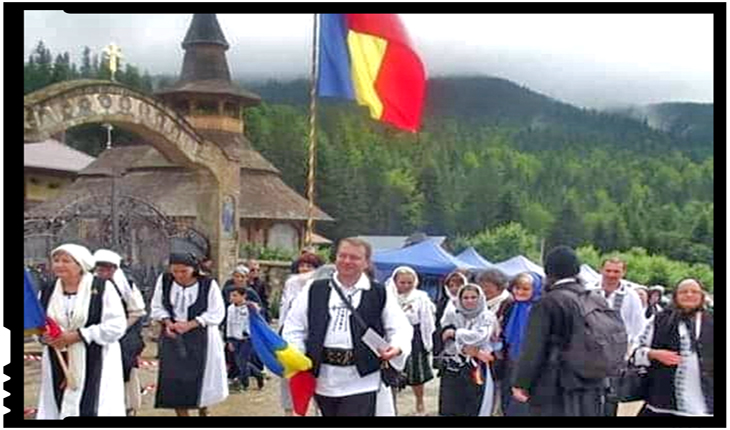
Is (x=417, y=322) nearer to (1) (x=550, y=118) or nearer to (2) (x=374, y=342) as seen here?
(2) (x=374, y=342)

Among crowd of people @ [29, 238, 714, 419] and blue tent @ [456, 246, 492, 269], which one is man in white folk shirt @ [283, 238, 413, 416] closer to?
crowd of people @ [29, 238, 714, 419]

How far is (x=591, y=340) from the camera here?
5504 millimetres

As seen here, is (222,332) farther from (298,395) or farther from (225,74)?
(225,74)

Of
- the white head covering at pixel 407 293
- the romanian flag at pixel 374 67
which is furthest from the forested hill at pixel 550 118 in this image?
the white head covering at pixel 407 293

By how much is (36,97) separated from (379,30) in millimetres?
2062

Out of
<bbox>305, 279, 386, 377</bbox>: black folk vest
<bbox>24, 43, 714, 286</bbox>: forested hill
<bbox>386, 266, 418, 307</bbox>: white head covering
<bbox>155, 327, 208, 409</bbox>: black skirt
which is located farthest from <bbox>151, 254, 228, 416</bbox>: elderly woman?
<bbox>386, 266, 418, 307</bbox>: white head covering

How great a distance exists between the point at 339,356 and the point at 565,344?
120cm

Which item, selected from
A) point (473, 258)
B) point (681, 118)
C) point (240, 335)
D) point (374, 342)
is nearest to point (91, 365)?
point (240, 335)

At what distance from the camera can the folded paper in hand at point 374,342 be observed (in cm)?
570

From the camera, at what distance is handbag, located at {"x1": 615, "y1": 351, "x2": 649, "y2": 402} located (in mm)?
6266

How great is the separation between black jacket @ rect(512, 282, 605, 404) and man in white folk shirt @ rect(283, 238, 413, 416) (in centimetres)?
65

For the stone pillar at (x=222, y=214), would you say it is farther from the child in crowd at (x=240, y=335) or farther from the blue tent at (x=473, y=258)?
the blue tent at (x=473, y=258)

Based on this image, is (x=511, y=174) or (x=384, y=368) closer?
(x=384, y=368)

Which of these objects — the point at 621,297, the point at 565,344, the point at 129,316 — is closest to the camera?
the point at 565,344
